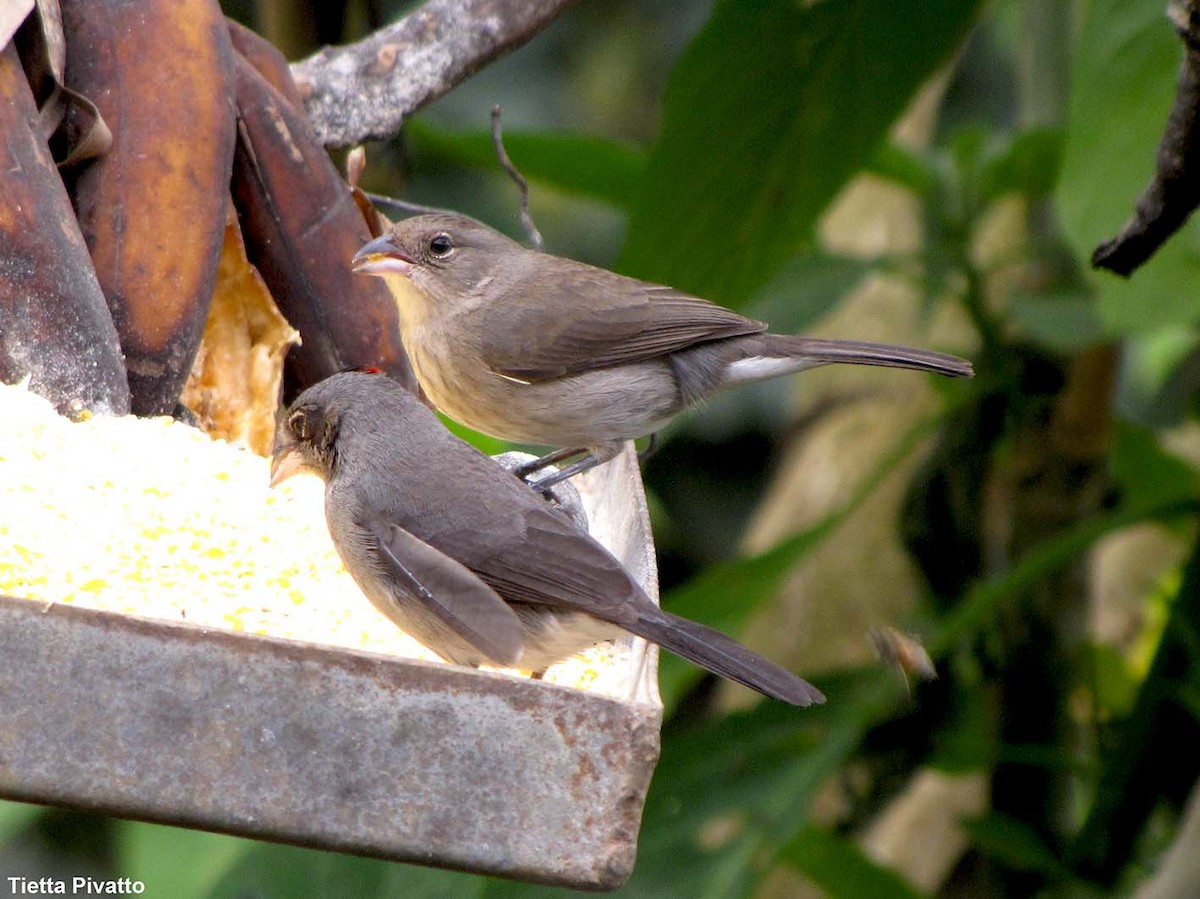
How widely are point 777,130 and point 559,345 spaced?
A: 109 centimetres

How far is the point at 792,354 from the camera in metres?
3.81

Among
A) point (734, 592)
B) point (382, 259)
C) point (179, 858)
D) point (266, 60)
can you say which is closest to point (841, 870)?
point (734, 592)

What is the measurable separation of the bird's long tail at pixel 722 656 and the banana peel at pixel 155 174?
132 centimetres

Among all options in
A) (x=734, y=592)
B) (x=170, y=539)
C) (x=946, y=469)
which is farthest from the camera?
(x=946, y=469)

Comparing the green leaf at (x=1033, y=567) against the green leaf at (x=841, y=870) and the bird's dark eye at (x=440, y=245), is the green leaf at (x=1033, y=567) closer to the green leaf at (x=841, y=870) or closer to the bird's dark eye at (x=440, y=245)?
the green leaf at (x=841, y=870)

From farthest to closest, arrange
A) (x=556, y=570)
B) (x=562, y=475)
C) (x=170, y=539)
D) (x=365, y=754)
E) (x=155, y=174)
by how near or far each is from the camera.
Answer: (x=562, y=475), (x=155, y=174), (x=170, y=539), (x=556, y=570), (x=365, y=754)

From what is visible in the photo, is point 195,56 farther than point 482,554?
Yes

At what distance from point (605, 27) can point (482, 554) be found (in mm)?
8238

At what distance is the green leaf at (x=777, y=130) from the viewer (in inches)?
172

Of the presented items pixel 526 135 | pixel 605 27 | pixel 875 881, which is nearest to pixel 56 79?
pixel 526 135

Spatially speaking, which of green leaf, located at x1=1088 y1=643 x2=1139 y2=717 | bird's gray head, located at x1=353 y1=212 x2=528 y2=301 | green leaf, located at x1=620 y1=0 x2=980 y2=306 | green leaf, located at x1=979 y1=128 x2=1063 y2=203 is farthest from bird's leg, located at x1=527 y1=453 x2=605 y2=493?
green leaf, located at x1=1088 y1=643 x2=1139 y2=717

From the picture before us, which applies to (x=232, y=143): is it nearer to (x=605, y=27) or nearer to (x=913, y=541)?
(x=913, y=541)

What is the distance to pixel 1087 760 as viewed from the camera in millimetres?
4852

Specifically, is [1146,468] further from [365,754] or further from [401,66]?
[365,754]
